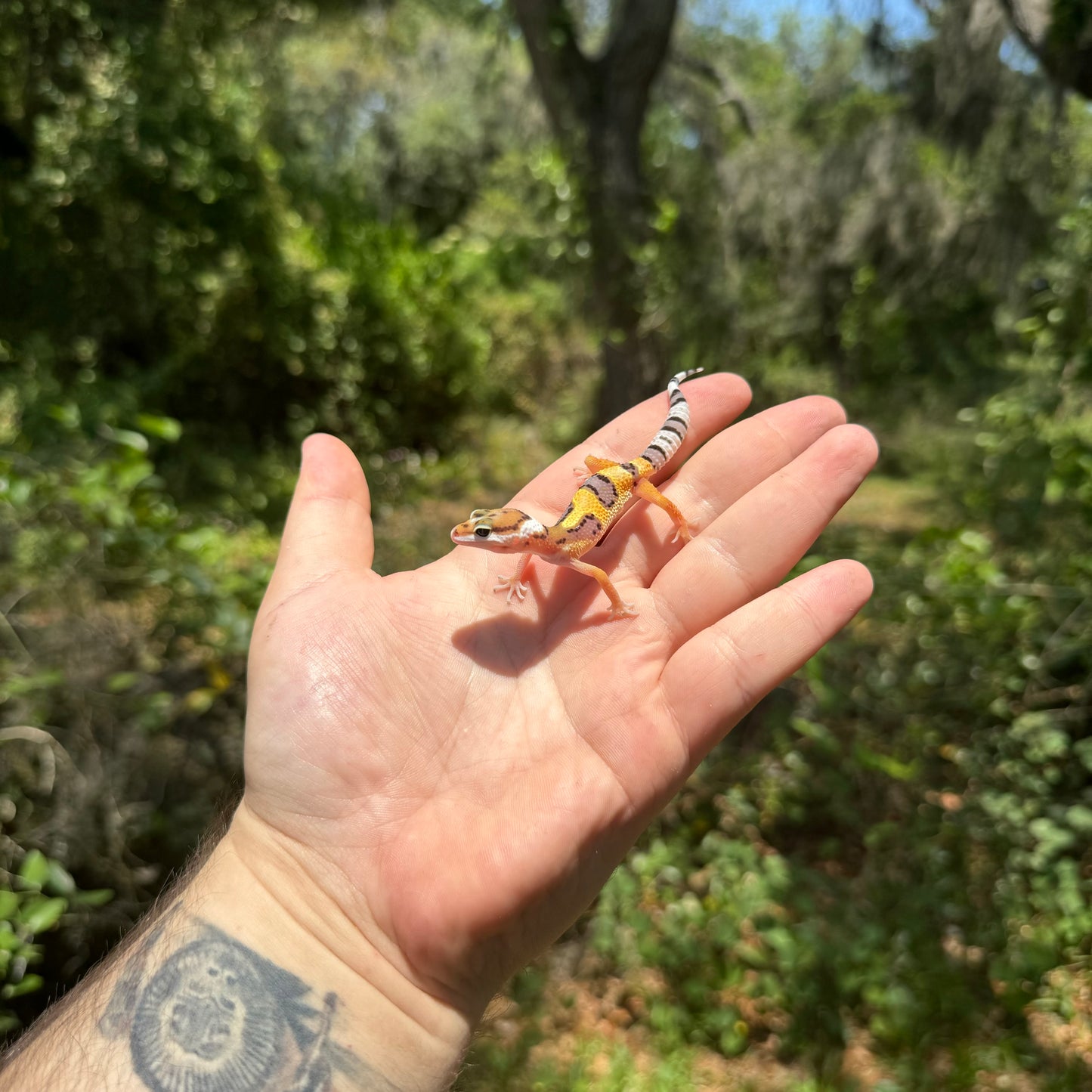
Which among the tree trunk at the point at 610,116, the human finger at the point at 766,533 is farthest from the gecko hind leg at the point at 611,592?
the tree trunk at the point at 610,116

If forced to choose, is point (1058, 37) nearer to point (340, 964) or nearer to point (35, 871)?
point (340, 964)

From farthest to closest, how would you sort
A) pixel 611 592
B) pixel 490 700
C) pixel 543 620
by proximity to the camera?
pixel 543 620
pixel 611 592
pixel 490 700

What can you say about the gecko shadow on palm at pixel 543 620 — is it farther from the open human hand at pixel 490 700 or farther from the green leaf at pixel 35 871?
the green leaf at pixel 35 871

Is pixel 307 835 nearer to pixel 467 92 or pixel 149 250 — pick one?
pixel 149 250

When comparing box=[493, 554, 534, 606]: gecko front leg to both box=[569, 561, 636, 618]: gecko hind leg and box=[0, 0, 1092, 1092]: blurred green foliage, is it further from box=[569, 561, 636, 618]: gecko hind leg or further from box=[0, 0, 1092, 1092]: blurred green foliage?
box=[0, 0, 1092, 1092]: blurred green foliage

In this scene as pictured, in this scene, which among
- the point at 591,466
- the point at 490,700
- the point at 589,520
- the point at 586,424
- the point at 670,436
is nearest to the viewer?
the point at 490,700

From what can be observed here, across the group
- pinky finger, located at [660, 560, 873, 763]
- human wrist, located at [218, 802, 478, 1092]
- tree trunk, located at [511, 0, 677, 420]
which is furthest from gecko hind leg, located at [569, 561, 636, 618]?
tree trunk, located at [511, 0, 677, 420]

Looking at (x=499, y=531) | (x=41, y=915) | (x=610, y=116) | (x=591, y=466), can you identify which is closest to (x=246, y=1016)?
(x=41, y=915)
